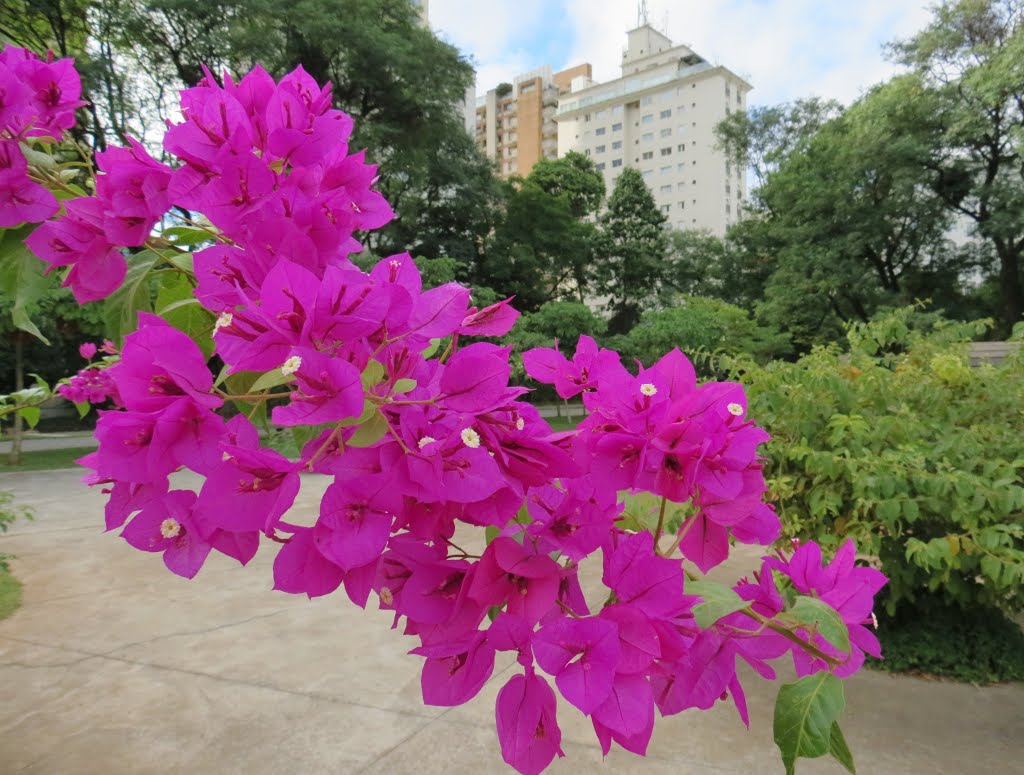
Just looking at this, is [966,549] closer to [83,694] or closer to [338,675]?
[338,675]

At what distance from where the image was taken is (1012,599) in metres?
2.29

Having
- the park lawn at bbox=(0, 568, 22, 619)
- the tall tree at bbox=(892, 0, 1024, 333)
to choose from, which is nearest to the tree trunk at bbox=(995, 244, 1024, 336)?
the tall tree at bbox=(892, 0, 1024, 333)

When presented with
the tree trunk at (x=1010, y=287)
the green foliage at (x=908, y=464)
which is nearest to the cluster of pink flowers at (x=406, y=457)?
the green foliage at (x=908, y=464)

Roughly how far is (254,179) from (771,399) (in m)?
2.49

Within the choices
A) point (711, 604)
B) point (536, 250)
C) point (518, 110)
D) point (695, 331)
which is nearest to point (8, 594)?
point (711, 604)

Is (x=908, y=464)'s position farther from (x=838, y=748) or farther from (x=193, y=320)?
(x=193, y=320)

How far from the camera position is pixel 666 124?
1615 inches

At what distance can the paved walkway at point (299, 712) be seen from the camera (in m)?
2.05

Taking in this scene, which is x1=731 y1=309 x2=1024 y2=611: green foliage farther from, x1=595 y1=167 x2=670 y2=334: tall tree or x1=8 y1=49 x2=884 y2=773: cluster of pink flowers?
x1=595 y1=167 x2=670 y2=334: tall tree

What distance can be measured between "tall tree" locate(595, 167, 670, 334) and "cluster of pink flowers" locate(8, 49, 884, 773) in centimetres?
1788

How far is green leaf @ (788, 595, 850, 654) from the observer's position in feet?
1.28

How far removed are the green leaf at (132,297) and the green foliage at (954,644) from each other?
9.30 ft

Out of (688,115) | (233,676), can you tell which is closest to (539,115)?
(688,115)

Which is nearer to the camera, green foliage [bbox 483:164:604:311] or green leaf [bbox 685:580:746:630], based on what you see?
green leaf [bbox 685:580:746:630]
